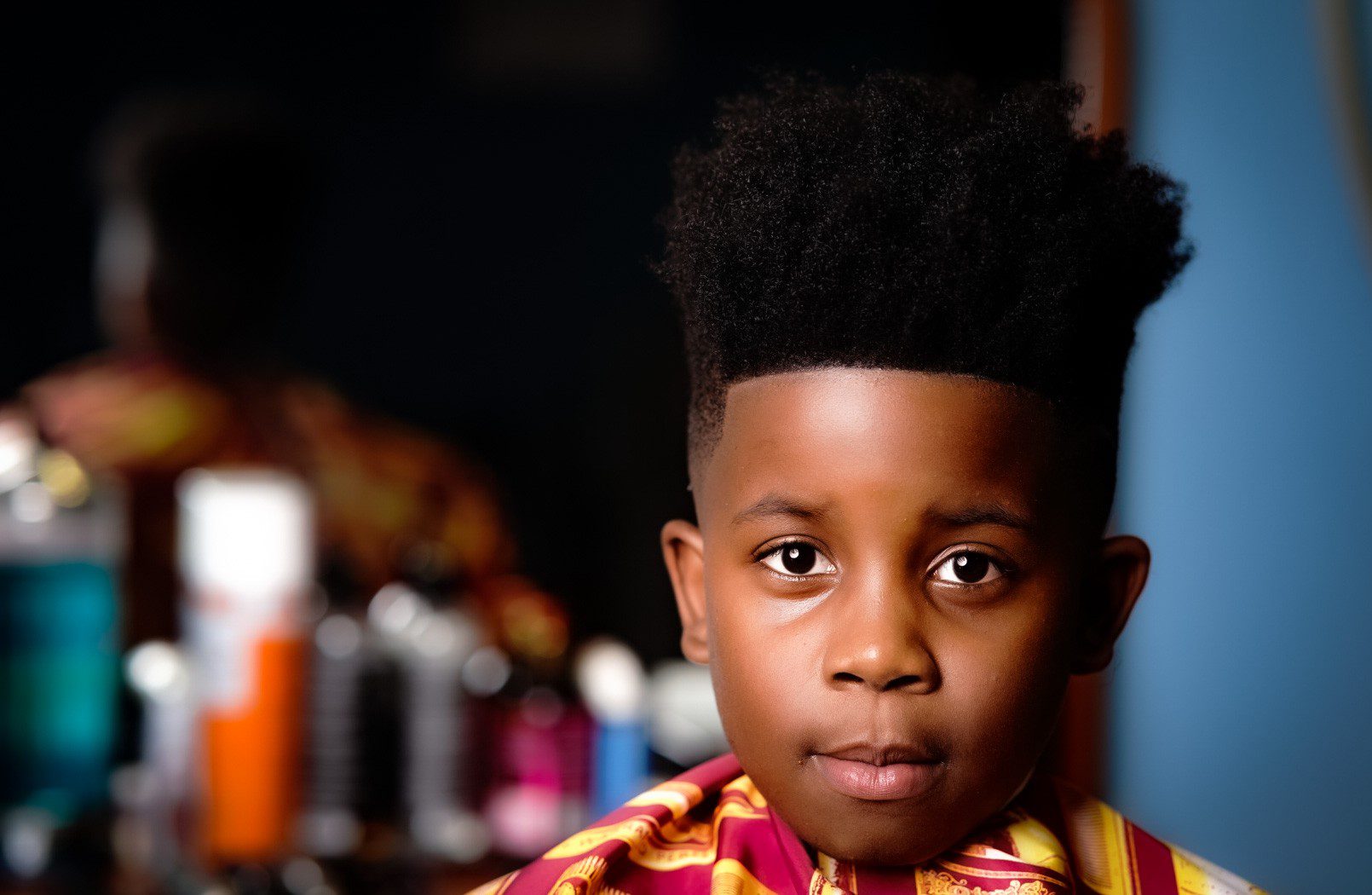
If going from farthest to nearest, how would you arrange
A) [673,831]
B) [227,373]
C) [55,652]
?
[227,373]
[55,652]
[673,831]

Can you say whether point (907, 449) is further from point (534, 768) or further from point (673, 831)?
point (534, 768)

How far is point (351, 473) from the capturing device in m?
1.62

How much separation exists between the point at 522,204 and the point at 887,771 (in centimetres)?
126

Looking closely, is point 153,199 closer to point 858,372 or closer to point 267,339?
point 267,339

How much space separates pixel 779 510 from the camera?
54 cm

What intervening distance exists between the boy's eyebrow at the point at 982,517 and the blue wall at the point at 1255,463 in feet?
2.44

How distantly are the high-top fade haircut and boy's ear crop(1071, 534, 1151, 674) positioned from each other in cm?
4

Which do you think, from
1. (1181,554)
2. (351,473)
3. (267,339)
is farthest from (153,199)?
(1181,554)

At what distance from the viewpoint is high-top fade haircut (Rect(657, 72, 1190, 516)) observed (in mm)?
524

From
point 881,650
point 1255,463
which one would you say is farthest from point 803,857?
point 1255,463

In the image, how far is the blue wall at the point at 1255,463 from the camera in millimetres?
1134

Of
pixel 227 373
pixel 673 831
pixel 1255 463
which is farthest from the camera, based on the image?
pixel 227 373

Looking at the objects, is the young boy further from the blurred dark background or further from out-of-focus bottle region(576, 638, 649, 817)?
the blurred dark background

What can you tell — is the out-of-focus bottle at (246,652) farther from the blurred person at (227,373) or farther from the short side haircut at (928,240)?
the short side haircut at (928,240)
